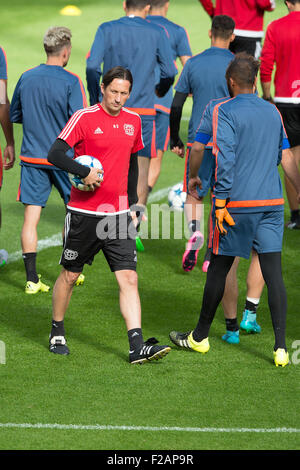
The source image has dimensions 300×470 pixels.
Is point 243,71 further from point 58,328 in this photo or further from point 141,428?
point 141,428

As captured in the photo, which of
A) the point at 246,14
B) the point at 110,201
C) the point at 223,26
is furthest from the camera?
the point at 246,14

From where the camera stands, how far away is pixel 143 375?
6.48 m

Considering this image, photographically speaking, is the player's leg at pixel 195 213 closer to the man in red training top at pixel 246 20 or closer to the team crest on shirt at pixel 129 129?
the team crest on shirt at pixel 129 129

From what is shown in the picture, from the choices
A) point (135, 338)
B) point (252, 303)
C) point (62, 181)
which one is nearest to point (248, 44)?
point (62, 181)

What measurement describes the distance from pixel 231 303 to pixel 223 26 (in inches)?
111

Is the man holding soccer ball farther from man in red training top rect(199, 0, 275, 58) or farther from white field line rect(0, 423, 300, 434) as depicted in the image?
man in red training top rect(199, 0, 275, 58)

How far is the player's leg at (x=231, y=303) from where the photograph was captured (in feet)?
23.4

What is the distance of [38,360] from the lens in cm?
679

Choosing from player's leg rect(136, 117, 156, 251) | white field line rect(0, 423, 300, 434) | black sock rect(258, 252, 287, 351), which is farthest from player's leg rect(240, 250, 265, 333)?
player's leg rect(136, 117, 156, 251)

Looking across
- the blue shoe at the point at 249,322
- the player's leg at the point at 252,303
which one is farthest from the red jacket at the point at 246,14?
the blue shoe at the point at 249,322

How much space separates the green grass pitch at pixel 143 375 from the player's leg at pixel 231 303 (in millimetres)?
129

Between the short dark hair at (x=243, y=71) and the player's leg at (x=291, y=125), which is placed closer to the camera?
the short dark hair at (x=243, y=71)

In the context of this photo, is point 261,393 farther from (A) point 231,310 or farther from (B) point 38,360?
(B) point 38,360
